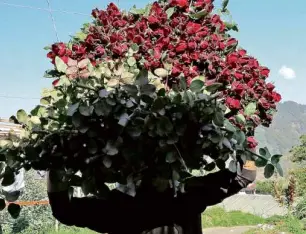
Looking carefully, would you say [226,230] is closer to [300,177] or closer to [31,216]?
[31,216]

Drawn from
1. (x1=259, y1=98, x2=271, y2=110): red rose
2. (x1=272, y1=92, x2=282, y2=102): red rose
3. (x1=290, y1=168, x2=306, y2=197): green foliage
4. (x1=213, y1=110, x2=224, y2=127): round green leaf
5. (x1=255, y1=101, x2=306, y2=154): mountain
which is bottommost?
(x1=213, y1=110, x2=224, y2=127): round green leaf

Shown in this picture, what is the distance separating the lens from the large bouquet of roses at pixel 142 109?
1212 millimetres

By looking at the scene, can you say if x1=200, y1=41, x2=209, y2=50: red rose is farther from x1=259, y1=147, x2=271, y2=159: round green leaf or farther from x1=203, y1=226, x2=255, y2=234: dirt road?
x1=203, y1=226, x2=255, y2=234: dirt road

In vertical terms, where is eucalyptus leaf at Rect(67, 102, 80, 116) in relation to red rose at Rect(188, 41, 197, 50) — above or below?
below

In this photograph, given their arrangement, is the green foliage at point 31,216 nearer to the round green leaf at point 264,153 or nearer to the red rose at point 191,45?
the red rose at point 191,45

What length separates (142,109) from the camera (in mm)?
1211

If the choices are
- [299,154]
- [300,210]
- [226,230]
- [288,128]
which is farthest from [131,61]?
[288,128]

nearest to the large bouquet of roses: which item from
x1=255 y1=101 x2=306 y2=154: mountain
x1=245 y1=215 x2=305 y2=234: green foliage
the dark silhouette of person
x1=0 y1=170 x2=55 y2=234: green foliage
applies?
the dark silhouette of person

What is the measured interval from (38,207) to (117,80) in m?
7.39

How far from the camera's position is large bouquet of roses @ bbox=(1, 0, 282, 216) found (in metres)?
1.21

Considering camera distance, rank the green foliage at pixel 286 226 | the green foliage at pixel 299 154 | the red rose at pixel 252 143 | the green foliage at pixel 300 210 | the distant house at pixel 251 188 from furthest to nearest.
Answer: the green foliage at pixel 299 154, the green foliage at pixel 300 210, the green foliage at pixel 286 226, the distant house at pixel 251 188, the red rose at pixel 252 143

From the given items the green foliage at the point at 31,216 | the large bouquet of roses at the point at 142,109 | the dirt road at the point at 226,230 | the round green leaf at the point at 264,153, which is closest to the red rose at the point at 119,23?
the large bouquet of roses at the point at 142,109

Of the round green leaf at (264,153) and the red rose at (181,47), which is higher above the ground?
the red rose at (181,47)

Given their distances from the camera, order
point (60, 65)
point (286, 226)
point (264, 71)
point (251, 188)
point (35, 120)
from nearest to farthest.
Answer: point (35, 120), point (60, 65), point (264, 71), point (286, 226), point (251, 188)
